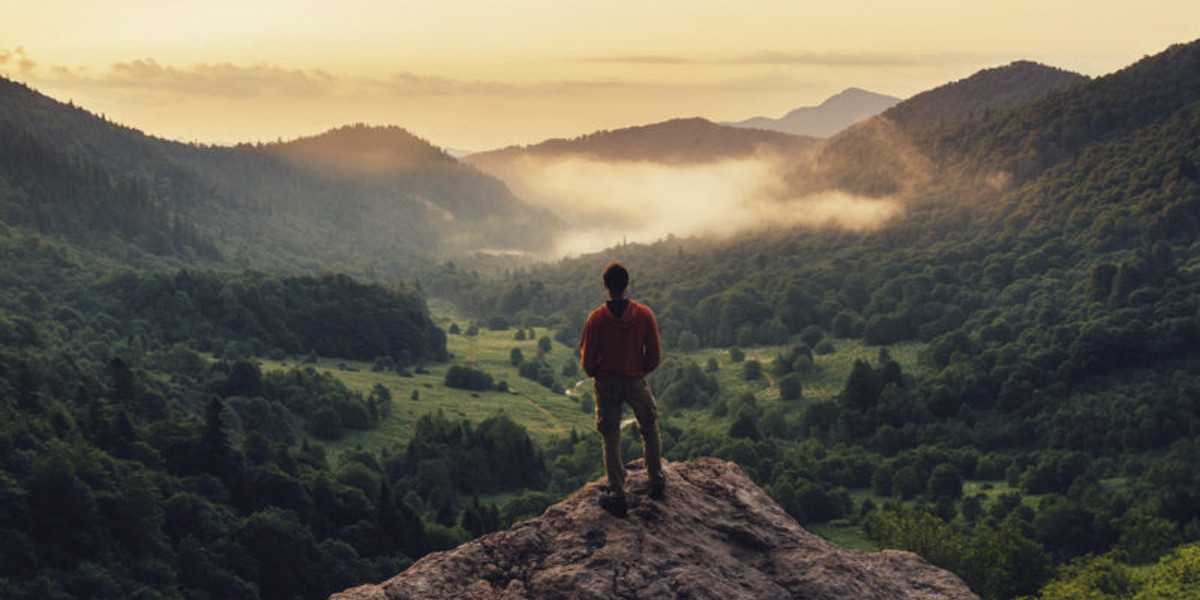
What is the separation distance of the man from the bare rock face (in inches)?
36.3

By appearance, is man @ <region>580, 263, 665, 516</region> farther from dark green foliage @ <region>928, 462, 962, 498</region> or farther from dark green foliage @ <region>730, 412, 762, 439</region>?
dark green foliage @ <region>730, 412, 762, 439</region>

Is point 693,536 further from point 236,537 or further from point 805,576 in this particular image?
point 236,537

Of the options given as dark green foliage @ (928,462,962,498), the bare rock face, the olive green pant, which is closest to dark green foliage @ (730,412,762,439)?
dark green foliage @ (928,462,962,498)

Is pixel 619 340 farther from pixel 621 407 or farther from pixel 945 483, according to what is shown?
pixel 945 483

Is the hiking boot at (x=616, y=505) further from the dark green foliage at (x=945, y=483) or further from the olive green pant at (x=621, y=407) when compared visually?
the dark green foliage at (x=945, y=483)

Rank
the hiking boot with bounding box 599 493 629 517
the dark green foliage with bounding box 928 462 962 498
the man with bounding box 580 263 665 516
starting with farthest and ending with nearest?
the dark green foliage with bounding box 928 462 962 498 < the man with bounding box 580 263 665 516 < the hiking boot with bounding box 599 493 629 517

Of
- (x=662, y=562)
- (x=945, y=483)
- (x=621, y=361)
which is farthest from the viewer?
(x=945, y=483)

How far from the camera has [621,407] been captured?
23.5 meters

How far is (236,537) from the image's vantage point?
367 feet

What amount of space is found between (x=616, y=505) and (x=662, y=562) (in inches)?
60.1

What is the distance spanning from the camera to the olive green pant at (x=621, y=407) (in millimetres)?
23031

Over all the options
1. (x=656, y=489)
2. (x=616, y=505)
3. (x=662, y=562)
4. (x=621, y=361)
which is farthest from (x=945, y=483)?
(x=662, y=562)

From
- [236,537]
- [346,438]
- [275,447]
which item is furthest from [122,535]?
[346,438]

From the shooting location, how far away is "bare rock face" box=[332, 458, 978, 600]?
2092cm
